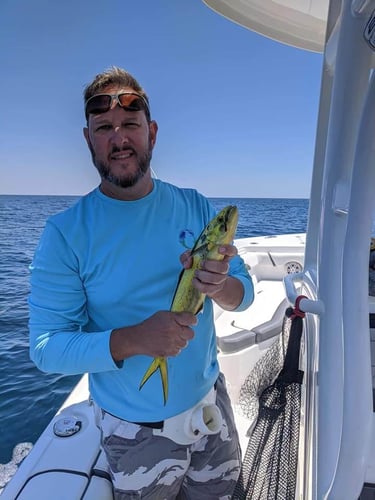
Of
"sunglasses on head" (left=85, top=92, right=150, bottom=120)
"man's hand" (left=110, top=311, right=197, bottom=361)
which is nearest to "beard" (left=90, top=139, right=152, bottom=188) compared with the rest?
"sunglasses on head" (left=85, top=92, right=150, bottom=120)

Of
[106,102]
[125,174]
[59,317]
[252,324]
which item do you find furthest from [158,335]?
[252,324]

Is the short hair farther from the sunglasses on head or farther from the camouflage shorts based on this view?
the camouflage shorts

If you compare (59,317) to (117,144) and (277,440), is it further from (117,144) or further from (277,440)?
(277,440)

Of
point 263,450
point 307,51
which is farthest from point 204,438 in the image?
point 307,51

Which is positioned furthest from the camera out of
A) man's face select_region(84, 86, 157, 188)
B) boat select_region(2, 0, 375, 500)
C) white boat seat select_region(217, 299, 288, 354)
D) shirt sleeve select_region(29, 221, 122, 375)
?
white boat seat select_region(217, 299, 288, 354)

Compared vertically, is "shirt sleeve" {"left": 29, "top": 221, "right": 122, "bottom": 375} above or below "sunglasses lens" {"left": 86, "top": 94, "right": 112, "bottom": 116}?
below

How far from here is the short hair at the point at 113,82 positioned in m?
1.54

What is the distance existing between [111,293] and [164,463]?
2.56 feet

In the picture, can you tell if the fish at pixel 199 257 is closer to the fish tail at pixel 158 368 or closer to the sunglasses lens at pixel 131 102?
the fish tail at pixel 158 368

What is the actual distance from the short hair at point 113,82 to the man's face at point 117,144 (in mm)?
41

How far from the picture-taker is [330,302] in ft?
3.60

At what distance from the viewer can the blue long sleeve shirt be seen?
138cm

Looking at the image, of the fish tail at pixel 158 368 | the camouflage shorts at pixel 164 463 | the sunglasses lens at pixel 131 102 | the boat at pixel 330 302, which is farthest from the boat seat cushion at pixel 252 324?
the sunglasses lens at pixel 131 102

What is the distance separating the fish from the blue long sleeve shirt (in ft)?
0.36
